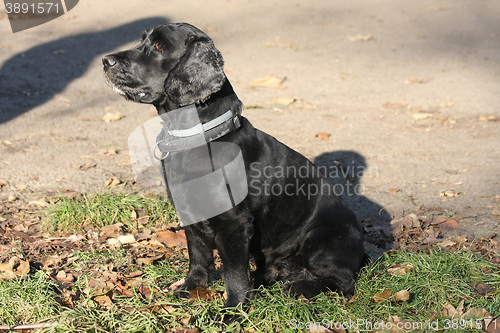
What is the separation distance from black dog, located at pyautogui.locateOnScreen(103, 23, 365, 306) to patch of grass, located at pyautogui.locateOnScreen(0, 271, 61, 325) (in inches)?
35.4

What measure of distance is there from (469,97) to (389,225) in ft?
15.2

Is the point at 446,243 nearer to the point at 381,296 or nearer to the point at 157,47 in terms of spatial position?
the point at 381,296

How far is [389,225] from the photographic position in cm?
475

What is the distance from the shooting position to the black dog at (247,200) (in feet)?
11.1

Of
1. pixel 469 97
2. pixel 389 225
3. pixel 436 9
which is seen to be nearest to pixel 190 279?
pixel 389 225

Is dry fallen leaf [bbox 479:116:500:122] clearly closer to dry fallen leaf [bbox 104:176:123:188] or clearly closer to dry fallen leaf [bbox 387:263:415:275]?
dry fallen leaf [bbox 387:263:415:275]

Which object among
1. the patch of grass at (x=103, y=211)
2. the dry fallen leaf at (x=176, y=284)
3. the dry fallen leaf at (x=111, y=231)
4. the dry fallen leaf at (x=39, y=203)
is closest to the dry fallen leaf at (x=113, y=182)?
the patch of grass at (x=103, y=211)

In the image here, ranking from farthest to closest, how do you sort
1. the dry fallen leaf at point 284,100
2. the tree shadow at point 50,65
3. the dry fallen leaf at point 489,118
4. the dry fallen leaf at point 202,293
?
the dry fallen leaf at point 284,100 → the tree shadow at point 50,65 → the dry fallen leaf at point 489,118 → the dry fallen leaf at point 202,293

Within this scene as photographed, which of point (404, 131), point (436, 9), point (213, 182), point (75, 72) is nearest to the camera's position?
point (213, 182)

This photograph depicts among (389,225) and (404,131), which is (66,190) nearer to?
(389,225)

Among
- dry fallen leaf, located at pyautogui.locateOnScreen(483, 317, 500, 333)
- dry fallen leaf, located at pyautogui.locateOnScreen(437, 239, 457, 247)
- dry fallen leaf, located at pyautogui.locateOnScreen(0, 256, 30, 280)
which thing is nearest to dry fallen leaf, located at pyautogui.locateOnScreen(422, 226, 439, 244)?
dry fallen leaf, located at pyautogui.locateOnScreen(437, 239, 457, 247)

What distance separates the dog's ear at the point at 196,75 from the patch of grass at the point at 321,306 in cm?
136

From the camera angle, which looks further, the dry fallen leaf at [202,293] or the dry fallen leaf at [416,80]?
the dry fallen leaf at [416,80]

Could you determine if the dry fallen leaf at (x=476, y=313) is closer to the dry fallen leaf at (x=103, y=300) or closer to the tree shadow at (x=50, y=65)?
the dry fallen leaf at (x=103, y=300)
